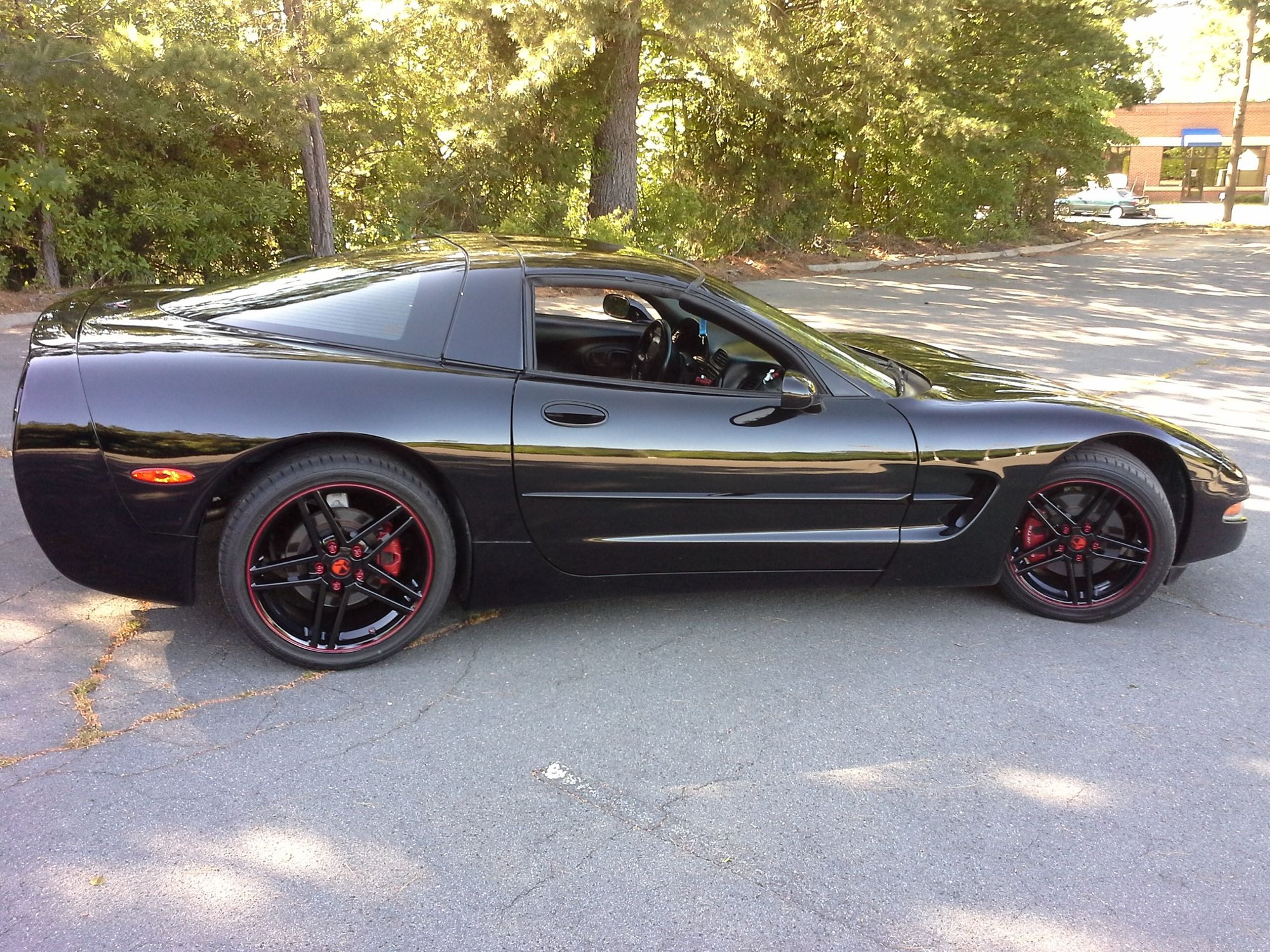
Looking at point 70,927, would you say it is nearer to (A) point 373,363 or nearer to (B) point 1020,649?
(A) point 373,363

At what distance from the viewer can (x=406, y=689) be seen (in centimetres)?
337

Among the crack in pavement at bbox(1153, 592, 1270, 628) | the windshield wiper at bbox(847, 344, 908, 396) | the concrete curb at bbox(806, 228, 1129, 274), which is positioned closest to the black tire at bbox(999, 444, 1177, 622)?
the crack in pavement at bbox(1153, 592, 1270, 628)

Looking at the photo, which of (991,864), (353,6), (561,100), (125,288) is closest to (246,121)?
(353,6)

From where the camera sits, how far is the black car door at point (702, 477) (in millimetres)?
3469

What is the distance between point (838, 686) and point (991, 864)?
0.94 m

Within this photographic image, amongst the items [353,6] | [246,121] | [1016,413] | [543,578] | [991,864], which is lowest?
[991,864]

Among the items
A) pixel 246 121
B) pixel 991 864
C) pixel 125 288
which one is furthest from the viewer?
pixel 246 121

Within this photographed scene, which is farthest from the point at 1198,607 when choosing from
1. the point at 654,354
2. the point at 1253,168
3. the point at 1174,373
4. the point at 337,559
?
the point at 1253,168

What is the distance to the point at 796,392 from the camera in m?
3.54

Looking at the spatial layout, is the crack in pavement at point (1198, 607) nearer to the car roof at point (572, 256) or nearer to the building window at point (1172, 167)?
the car roof at point (572, 256)

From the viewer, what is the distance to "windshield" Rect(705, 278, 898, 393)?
379 cm

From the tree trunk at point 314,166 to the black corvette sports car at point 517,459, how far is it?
8.24m

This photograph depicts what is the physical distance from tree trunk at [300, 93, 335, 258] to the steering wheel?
8644 millimetres

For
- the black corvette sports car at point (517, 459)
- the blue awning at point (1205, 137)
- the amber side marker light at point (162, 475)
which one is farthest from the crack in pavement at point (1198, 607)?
the blue awning at point (1205, 137)
